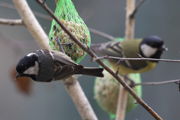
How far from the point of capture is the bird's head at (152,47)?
3604mm

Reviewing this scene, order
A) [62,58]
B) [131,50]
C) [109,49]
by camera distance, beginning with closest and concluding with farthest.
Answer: [62,58], [109,49], [131,50]

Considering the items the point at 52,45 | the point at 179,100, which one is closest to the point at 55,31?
the point at 52,45

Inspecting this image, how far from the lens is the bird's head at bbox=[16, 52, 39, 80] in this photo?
2.13 m

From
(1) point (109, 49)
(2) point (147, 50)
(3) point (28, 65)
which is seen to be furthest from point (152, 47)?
(3) point (28, 65)

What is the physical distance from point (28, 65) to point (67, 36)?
0.22m

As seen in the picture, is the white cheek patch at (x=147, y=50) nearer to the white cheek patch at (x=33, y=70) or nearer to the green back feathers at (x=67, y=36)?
the green back feathers at (x=67, y=36)

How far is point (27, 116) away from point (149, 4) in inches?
75.6

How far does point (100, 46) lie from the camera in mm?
3486

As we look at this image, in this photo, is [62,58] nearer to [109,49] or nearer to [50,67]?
[50,67]

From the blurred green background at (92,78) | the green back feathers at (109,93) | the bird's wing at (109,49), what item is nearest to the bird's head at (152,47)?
the bird's wing at (109,49)

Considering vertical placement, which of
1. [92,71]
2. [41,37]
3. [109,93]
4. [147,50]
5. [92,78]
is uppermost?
[41,37]

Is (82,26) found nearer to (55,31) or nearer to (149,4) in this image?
(55,31)

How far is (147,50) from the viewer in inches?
144

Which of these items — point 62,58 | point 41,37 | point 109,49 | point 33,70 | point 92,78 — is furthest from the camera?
point 92,78
